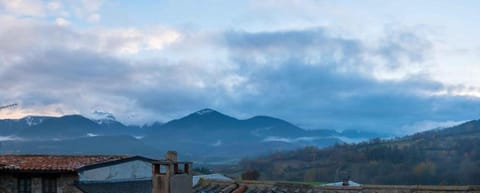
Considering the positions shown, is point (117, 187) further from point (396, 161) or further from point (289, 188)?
point (396, 161)

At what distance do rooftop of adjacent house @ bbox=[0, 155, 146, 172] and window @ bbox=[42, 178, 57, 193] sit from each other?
0.66m

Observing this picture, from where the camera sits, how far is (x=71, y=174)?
25344 millimetres

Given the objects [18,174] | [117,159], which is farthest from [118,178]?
[18,174]

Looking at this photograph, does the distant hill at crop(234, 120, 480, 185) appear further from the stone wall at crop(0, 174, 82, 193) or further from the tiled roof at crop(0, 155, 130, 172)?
the stone wall at crop(0, 174, 82, 193)

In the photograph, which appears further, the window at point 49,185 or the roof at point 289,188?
the window at point 49,185

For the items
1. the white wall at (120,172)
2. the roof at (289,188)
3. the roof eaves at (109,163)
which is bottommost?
the roof at (289,188)

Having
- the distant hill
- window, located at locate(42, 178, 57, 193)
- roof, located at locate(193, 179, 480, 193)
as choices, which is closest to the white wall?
window, located at locate(42, 178, 57, 193)

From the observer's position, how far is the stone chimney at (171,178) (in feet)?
36.7

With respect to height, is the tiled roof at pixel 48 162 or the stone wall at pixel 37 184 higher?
the tiled roof at pixel 48 162

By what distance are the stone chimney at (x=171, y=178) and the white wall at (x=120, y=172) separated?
14.7 meters

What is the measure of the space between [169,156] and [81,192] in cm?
1457

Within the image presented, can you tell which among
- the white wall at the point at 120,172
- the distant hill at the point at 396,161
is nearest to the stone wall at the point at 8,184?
the white wall at the point at 120,172

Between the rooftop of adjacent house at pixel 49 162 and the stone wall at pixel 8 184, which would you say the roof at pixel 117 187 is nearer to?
the rooftop of adjacent house at pixel 49 162

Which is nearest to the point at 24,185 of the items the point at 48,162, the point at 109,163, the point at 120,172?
the point at 48,162
